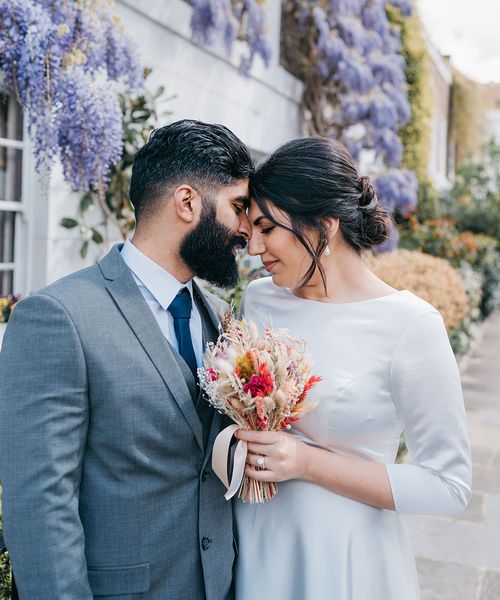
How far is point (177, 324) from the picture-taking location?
6.54ft

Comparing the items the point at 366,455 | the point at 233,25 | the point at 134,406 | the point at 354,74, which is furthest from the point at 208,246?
the point at 354,74

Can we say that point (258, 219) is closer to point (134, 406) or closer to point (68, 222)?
point (134, 406)

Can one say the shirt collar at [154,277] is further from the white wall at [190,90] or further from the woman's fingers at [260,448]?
the white wall at [190,90]

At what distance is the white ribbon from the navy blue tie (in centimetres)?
21

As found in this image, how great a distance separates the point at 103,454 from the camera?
1740mm

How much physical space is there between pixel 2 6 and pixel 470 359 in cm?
916

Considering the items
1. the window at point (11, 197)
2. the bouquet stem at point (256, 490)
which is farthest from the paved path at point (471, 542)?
the window at point (11, 197)

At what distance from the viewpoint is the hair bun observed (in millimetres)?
2229

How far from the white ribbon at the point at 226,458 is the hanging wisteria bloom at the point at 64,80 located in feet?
8.96

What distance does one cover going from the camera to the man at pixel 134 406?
5.34ft

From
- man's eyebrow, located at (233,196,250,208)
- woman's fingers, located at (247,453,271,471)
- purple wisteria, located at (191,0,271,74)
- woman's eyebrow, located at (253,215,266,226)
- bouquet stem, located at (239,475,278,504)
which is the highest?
purple wisteria, located at (191,0,271,74)

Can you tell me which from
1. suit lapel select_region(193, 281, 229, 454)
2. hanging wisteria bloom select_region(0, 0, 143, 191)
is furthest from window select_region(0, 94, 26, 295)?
suit lapel select_region(193, 281, 229, 454)

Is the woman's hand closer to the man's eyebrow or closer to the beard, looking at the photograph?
the beard

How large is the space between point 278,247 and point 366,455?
690 millimetres
